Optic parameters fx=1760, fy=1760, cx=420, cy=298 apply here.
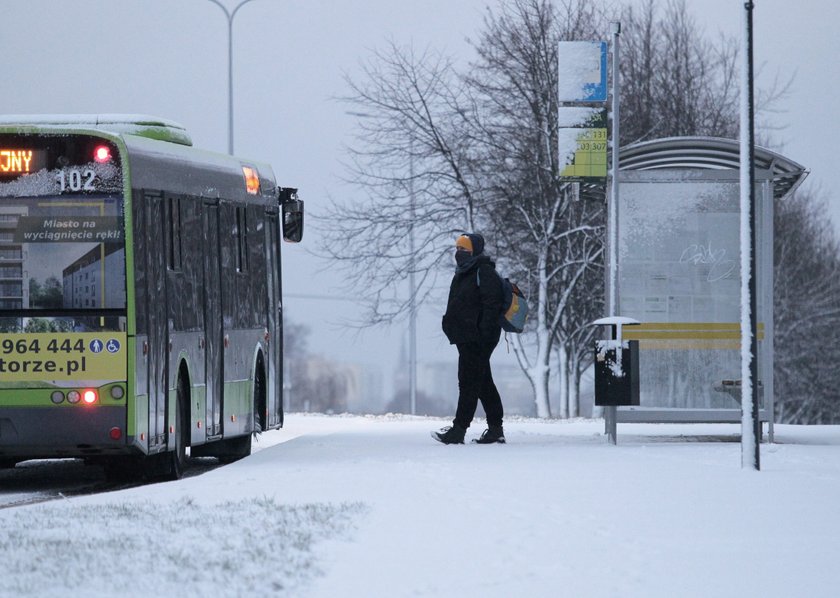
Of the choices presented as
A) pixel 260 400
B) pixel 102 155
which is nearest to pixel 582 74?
pixel 260 400

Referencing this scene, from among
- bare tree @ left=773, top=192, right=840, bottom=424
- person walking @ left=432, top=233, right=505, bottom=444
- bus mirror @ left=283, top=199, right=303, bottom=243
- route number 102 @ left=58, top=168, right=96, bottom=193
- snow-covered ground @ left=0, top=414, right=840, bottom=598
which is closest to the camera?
snow-covered ground @ left=0, top=414, right=840, bottom=598

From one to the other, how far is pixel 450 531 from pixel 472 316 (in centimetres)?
731

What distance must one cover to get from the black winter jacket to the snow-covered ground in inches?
71.3

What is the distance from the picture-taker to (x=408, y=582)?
795 centimetres

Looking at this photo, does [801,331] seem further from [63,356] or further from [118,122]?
[63,356]

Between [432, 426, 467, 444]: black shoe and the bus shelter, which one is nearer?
[432, 426, 467, 444]: black shoe

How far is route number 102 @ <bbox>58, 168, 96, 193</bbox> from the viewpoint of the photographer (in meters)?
14.0

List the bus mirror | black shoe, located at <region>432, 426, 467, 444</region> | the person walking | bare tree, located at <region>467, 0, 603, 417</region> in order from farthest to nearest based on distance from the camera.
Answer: bare tree, located at <region>467, 0, 603, 417</region> → the bus mirror → black shoe, located at <region>432, 426, 467, 444</region> → the person walking

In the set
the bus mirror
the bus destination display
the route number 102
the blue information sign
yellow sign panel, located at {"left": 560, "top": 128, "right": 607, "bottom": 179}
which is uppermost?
the blue information sign

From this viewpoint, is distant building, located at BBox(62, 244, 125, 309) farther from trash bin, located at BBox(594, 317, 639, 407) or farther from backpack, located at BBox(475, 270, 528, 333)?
trash bin, located at BBox(594, 317, 639, 407)

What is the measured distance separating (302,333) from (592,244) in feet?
269

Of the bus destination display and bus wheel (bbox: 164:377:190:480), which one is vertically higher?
the bus destination display

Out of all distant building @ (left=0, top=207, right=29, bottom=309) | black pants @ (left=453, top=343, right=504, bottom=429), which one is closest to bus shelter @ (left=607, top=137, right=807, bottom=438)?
black pants @ (left=453, top=343, right=504, bottom=429)

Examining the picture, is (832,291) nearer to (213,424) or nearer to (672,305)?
(672,305)
